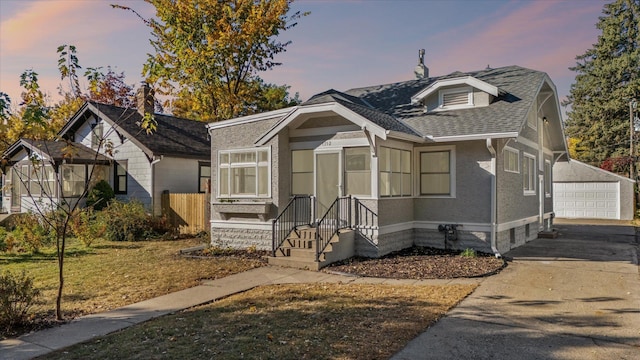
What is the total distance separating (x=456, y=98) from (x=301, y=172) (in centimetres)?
545

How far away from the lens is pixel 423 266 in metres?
9.97

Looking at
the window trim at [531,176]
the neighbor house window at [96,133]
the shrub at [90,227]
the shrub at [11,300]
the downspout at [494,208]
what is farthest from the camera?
the neighbor house window at [96,133]

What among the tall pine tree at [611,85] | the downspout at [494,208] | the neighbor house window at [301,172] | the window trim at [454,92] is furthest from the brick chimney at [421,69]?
the tall pine tree at [611,85]

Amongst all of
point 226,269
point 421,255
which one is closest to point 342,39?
point 421,255

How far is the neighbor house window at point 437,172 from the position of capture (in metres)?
12.1

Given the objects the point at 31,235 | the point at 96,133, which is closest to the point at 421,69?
the point at 31,235

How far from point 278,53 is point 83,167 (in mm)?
10636

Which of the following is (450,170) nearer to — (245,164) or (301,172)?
(301,172)

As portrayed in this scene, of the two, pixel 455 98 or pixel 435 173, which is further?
pixel 455 98

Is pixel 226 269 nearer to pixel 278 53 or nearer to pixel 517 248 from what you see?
pixel 517 248

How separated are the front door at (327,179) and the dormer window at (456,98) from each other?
170 inches

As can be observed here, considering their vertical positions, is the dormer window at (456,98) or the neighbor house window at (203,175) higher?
the dormer window at (456,98)

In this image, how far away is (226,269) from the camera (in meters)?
10.1

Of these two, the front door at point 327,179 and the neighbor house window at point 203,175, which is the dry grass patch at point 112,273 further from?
the neighbor house window at point 203,175
